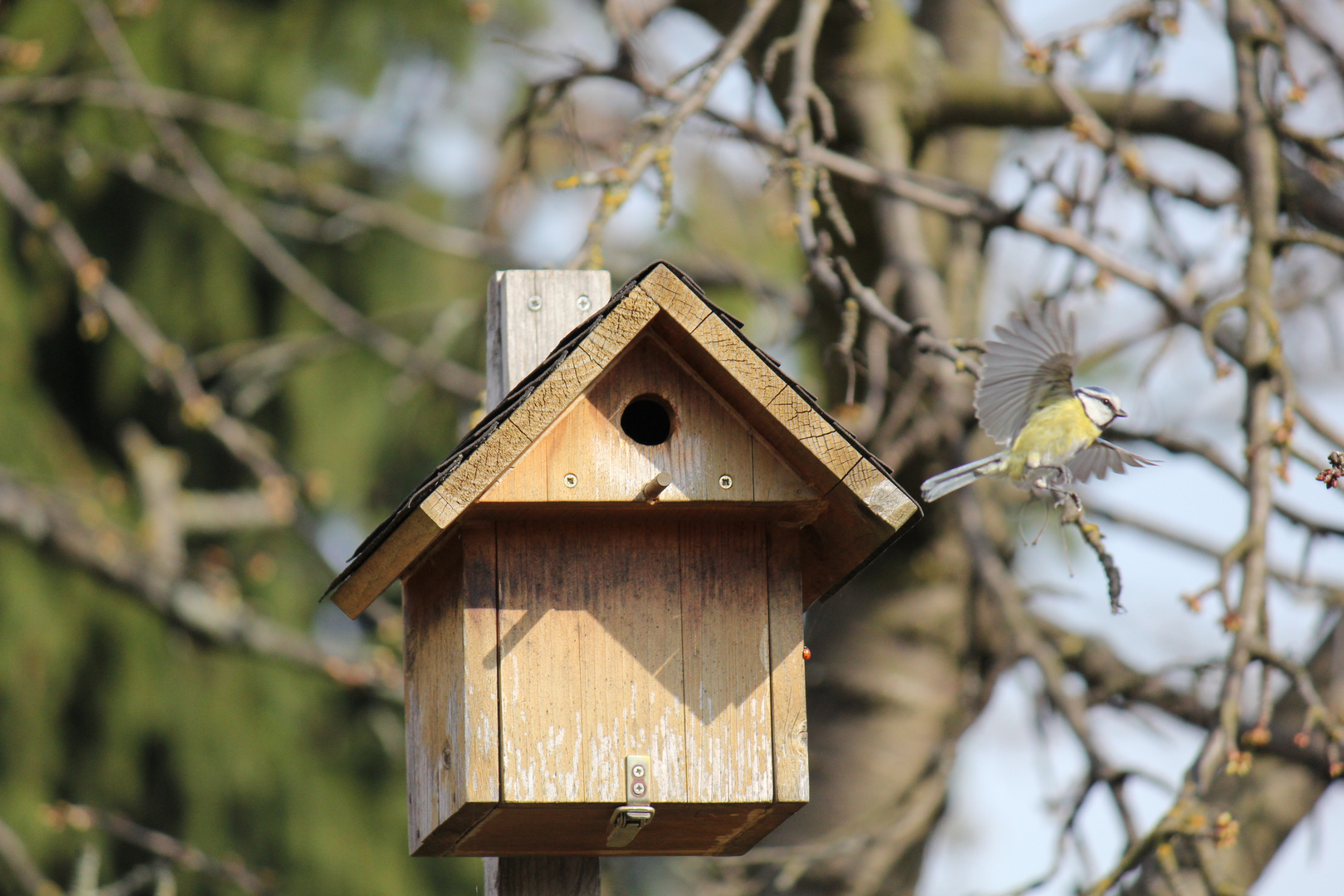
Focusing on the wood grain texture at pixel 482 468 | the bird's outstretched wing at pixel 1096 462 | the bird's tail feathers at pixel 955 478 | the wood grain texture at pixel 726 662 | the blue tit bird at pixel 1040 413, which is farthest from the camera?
the bird's outstretched wing at pixel 1096 462

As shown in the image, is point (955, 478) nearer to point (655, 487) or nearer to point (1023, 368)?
point (1023, 368)

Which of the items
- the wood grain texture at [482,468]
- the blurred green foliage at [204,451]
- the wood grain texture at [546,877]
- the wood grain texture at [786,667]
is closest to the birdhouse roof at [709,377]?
the wood grain texture at [482,468]

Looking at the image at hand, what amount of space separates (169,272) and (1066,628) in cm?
441

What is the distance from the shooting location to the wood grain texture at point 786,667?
8.39ft

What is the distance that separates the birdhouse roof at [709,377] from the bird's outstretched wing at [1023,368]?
38 cm

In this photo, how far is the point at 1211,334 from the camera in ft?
11.6

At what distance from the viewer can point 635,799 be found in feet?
8.10

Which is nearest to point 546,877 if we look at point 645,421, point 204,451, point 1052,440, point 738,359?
point 645,421

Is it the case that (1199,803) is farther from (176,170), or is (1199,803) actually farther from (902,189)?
(176,170)

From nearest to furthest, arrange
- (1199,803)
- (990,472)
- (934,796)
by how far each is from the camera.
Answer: (990,472), (1199,803), (934,796)

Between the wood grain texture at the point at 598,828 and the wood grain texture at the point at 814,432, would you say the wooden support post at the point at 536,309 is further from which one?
the wood grain texture at the point at 814,432

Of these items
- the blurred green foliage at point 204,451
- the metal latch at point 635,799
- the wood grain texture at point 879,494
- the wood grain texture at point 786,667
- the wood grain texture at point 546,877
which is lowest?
the wood grain texture at point 546,877

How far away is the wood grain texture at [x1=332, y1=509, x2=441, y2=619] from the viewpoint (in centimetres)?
249

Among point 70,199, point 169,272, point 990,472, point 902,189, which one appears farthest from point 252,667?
point 990,472
